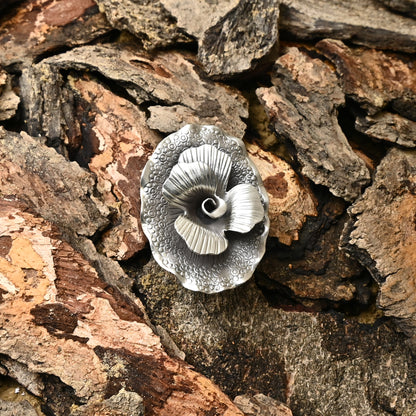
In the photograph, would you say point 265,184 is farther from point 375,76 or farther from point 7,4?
point 7,4

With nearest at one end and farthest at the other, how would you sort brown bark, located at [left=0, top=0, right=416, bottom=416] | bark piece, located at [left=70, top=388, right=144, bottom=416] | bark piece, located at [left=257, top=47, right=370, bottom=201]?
1. bark piece, located at [left=70, top=388, right=144, bottom=416]
2. brown bark, located at [left=0, top=0, right=416, bottom=416]
3. bark piece, located at [left=257, top=47, right=370, bottom=201]

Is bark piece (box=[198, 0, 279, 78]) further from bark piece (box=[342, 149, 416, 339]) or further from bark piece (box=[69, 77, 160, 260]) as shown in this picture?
bark piece (box=[342, 149, 416, 339])

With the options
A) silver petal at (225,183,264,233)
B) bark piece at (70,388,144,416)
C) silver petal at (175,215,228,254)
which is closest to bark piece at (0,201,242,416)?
bark piece at (70,388,144,416)

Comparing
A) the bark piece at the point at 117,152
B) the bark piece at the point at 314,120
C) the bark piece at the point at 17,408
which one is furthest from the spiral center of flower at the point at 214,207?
the bark piece at the point at 17,408

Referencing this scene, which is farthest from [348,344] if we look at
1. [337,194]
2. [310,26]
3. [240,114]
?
[310,26]

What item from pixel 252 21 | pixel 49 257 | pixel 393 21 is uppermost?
pixel 393 21

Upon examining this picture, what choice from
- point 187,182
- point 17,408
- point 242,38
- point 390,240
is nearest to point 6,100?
point 187,182

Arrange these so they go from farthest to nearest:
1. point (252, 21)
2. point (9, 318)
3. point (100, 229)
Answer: point (252, 21) < point (100, 229) < point (9, 318)

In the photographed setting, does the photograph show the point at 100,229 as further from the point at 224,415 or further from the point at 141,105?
the point at 224,415
